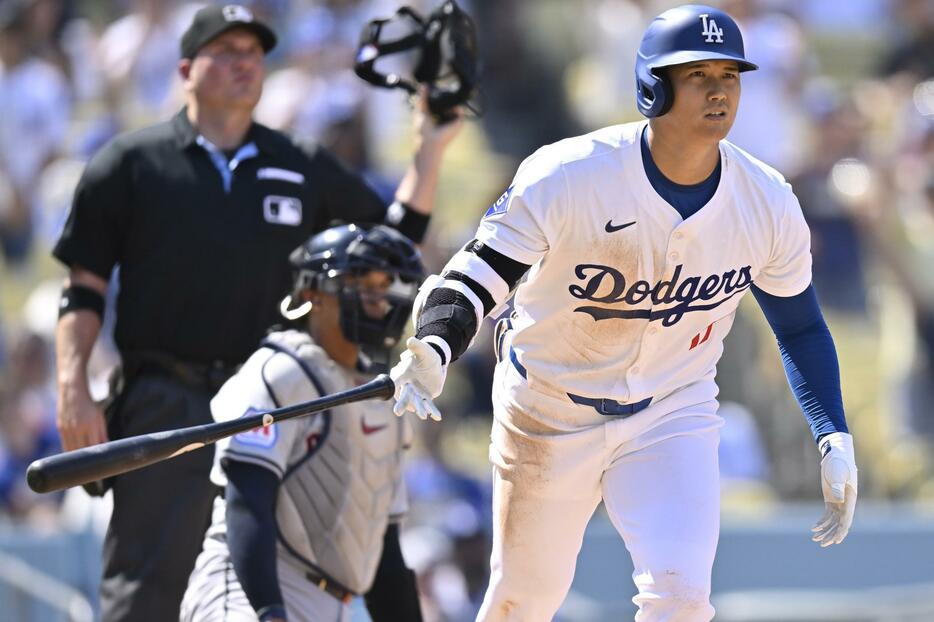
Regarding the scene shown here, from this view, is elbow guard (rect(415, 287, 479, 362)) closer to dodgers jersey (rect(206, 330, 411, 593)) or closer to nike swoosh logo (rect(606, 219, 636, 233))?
nike swoosh logo (rect(606, 219, 636, 233))

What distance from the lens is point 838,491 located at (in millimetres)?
4508

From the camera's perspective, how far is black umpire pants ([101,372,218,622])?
210 inches

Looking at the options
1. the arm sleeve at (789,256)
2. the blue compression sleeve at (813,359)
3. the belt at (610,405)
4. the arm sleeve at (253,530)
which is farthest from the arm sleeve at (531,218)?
the arm sleeve at (253,530)

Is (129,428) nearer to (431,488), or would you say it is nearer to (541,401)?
(541,401)

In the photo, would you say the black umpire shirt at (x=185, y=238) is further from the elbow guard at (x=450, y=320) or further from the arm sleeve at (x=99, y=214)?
the elbow guard at (x=450, y=320)

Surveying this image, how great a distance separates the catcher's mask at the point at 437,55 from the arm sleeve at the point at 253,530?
75.5 inches

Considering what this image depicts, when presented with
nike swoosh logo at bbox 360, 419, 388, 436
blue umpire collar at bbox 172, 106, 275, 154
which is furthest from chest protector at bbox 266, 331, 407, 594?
blue umpire collar at bbox 172, 106, 275, 154

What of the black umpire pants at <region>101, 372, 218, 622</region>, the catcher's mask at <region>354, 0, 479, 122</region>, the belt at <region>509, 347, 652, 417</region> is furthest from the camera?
the catcher's mask at <region>354, 0, 479, 122</region>

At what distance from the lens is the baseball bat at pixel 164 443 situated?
4.16 metres

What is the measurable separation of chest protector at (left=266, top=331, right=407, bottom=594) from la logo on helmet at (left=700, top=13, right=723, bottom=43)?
154 centimetres

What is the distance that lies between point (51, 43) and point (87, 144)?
1.18 meters

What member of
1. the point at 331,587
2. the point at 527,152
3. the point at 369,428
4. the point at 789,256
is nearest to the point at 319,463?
the point at 369,428

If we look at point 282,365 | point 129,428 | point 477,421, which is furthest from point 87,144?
point 282,365

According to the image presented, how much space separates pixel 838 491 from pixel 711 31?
132 centimetres
